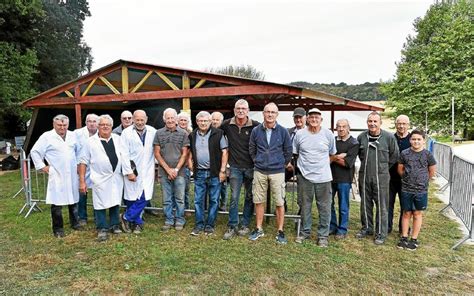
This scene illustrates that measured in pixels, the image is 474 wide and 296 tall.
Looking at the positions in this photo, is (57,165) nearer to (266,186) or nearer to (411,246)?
(266,186)

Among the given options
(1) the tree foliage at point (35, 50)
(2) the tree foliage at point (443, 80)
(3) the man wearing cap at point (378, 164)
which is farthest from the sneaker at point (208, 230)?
(2) the tree foliage at point (443, 80)

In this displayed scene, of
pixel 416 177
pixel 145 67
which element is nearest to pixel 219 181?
pixel 416 177

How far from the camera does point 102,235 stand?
4.11 meters

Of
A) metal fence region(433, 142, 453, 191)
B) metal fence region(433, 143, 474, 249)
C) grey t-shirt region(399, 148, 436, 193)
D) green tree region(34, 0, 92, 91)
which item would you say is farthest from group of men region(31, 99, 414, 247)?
green tree region(34, 0, 92, 91)

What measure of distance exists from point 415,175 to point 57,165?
4.39m

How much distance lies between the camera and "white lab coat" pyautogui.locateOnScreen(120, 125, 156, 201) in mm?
4230

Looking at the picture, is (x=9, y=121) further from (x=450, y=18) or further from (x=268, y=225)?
(x=450, y=18)

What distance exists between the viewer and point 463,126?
19672 millimetres

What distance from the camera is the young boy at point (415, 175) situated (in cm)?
370

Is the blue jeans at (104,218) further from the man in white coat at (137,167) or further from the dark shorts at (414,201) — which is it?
the dark shorts at (414,201)

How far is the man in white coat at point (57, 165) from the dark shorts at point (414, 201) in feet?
13.7

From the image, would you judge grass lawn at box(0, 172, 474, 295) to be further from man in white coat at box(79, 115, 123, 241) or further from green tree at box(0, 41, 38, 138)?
green tree at box(0, 41, 38, 138)

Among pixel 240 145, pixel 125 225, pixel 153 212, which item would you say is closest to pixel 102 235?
pixel 125 225

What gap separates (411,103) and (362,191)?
1979 cm
